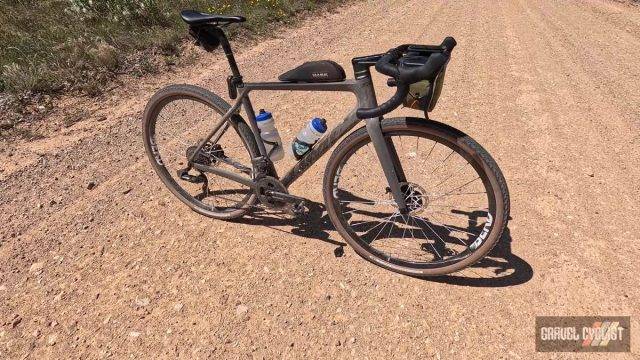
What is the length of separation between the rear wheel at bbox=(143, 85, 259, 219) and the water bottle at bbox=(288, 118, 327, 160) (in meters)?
0.36

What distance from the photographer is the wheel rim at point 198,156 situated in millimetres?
3783

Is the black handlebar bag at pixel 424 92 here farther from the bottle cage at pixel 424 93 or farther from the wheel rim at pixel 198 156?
the wheel rim at pixel 198 156

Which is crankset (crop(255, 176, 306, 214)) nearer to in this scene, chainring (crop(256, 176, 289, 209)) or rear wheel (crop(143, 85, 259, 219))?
chainring (crop(256, 176, 289, 209))

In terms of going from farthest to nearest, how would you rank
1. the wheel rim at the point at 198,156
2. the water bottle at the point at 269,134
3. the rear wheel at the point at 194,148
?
1. the wheel rim at the point at 198,156
2. the rear wheel at the point at 194,148
3. the water bottle at the point at 269,134

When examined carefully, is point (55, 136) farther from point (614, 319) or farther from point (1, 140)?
point (614, 319)

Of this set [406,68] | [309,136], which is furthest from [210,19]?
[406,68]

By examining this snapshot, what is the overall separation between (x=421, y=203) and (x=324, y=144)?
2.86 feet

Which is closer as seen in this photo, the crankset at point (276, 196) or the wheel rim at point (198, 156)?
the crankset at point (276, 196)

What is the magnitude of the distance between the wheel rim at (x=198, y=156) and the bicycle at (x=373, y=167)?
0.05 feet

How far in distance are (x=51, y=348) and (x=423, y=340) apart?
2.63 m

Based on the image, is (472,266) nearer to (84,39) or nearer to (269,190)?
(269,190)

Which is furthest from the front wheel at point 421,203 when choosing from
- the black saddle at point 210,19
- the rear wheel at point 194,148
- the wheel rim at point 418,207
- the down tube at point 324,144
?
the black saddle at point 210,19

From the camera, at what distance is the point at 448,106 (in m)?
6.16

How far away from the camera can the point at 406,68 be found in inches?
94.0
